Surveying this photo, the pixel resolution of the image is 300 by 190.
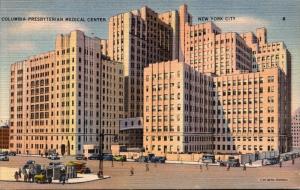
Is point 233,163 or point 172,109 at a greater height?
point 172,109

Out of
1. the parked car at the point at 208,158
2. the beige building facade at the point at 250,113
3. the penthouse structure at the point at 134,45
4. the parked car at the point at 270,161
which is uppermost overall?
the penthouse structure at the point at 134,45

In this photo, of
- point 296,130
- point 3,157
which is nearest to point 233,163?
point 3,157

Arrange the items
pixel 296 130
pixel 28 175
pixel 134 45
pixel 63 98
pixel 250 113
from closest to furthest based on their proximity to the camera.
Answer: pixel 28 175 → pixel 63 98 → pixel 250 113 → pixel 134 45 → pixel 296 130

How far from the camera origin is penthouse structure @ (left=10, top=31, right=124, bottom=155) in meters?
85.0

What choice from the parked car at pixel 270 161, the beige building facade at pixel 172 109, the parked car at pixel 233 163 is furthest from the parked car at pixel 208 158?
the beige building facade at pixel 172 109

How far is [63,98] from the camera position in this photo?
87250 mm

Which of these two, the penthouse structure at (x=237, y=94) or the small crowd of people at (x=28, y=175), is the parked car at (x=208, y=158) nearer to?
the penthouse structure at (x=237, y=94)

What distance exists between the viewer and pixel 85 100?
89.8m

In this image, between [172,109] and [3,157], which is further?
[172,109]

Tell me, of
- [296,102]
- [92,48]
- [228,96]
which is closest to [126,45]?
[92,48]

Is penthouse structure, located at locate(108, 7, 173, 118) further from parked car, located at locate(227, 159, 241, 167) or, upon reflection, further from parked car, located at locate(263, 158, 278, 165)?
parked car, located at locate(227, 159, 241, 167)

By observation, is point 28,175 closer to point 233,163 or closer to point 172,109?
point 233,163

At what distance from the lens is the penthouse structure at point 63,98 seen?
85000 mm

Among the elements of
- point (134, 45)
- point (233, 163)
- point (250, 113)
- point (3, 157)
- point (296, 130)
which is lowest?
point (233, 163)
